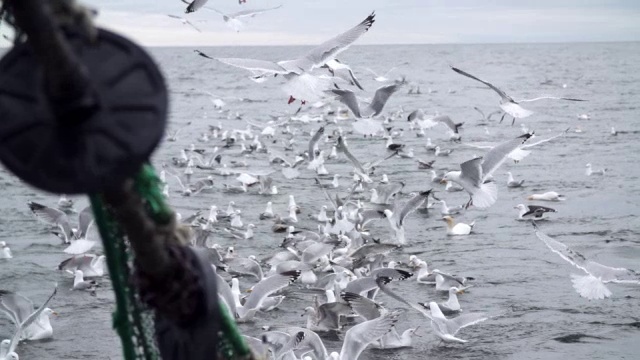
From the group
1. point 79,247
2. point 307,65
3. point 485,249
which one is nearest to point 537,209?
point 485,249

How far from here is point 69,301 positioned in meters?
9.20

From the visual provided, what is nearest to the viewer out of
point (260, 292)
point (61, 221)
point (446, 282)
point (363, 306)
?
point (363, 306)

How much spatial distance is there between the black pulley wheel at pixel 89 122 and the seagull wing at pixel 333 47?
328 inches

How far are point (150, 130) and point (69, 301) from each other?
27.7ft

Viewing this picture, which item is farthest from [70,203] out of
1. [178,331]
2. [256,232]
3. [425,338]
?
[178,331]

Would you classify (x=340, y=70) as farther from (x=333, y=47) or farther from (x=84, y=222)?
(x=84, y=222)

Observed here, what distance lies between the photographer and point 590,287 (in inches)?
342

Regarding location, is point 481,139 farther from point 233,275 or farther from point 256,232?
point 233,275

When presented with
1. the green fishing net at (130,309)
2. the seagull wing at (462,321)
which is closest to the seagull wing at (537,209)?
the seagull wing at (462,321)

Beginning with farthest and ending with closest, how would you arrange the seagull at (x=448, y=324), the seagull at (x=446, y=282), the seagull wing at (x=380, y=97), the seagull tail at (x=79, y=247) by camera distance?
1. the seagull wing at (x=380, y=97)
2. the seagull tail at (x=79, y=247)
3. the seagull at (x=446, y=282)
4. the seagull at (x=448, y=324)

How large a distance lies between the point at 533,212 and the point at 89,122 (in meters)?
12.1

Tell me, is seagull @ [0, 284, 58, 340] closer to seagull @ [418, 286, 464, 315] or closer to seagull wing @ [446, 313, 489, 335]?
seagull wing @ [446, 313, 489, 335]

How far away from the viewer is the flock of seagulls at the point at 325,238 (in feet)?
25.7

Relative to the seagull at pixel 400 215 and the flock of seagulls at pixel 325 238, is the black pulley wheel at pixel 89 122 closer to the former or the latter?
the flock of seagulls at pixel 325 238
